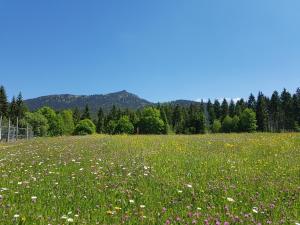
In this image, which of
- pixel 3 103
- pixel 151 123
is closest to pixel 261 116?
pixel 151 123

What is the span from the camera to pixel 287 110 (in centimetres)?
12862

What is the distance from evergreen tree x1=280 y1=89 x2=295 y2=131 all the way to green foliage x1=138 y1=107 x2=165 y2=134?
42.6 m

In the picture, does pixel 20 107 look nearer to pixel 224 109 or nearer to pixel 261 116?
pixel 261 116

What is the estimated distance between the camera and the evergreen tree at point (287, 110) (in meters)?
127

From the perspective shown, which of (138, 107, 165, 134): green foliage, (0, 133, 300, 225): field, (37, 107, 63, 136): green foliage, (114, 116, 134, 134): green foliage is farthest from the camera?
(114, 116, 134, 134): green foliage

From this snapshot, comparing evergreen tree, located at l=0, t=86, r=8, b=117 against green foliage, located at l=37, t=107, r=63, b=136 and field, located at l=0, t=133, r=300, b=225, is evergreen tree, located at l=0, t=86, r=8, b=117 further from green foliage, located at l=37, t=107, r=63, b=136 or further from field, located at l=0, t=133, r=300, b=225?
field, located at l=0, t=133, r=300, b=225

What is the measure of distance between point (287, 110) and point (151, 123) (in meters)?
46.9

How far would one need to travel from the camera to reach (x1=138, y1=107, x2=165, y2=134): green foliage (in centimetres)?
13225

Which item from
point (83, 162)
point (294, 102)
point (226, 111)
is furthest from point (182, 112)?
point (83, 162)

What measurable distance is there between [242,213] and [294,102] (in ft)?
422

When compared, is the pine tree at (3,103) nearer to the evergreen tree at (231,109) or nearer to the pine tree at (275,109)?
the pine tree at (275,109)

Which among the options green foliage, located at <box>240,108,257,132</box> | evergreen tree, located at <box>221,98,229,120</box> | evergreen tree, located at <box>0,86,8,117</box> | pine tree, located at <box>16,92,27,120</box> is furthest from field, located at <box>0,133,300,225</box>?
evergreen tree, located at <box>221,98,229,120</box>

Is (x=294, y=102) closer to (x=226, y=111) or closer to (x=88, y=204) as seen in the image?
(x=226, y=111)

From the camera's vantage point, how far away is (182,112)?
159625 millimetres
